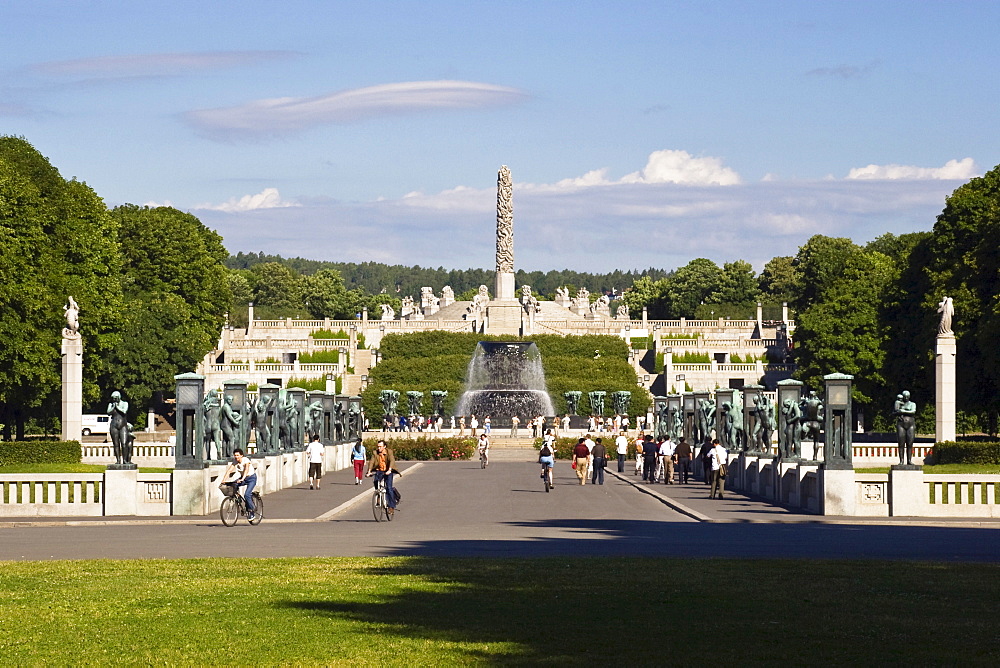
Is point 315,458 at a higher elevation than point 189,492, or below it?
higher

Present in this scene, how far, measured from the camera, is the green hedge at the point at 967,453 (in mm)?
46438

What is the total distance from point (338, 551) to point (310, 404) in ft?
106

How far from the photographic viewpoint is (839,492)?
3133cm

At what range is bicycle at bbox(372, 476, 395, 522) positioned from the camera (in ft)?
98.6

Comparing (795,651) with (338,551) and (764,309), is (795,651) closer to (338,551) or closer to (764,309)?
(338,551)

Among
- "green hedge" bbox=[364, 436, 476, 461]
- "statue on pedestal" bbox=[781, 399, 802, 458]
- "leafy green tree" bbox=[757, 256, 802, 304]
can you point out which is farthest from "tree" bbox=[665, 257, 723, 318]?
"statue on pedestal" bbox=[781, 399, 802, 458]

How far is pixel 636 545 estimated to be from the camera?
2395 centimetres

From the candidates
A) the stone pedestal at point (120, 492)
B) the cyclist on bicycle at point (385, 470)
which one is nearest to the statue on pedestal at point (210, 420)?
the stone pedestal at point (120, 492)

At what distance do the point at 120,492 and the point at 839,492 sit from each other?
1472 centimetres

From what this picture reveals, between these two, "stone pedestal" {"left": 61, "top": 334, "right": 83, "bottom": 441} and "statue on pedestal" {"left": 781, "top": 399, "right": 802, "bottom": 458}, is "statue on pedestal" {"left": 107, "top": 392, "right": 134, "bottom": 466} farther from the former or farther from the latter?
"stone pedestal" {"left": 61, "top": 334, "right": 83, "bottom": 441}

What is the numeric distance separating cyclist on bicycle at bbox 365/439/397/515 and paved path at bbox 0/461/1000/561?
0.63m

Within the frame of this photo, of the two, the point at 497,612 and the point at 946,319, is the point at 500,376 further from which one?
the point at 497,612

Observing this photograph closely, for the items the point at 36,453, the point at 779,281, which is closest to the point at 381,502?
the point at 36,453

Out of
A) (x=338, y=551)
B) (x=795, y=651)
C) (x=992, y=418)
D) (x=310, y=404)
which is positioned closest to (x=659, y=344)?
(x=992, y=418)
